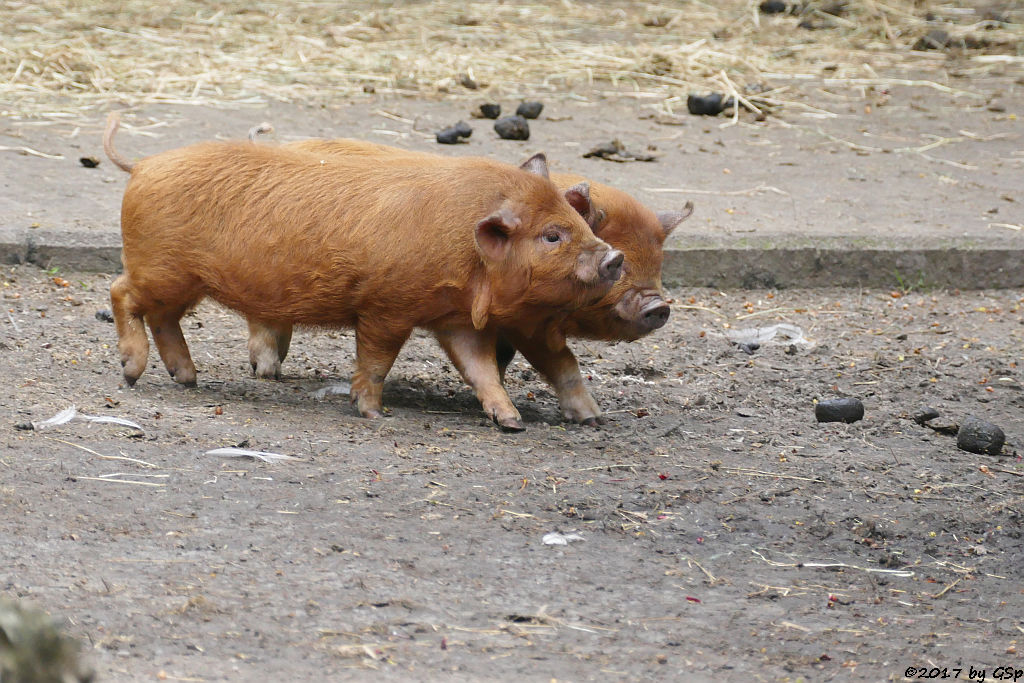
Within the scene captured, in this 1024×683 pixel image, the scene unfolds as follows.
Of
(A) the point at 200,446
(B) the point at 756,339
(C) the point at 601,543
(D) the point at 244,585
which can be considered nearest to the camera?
(D) the point at 244,585

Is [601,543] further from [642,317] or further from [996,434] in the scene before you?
[996,434]

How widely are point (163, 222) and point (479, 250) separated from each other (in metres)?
1.31

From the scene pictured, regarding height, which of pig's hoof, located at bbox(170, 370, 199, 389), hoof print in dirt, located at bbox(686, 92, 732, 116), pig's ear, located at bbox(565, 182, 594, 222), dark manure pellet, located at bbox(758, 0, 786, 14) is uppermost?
pig's ear, located at bbox(565, 182, 594, 222)

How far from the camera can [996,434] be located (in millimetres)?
4898

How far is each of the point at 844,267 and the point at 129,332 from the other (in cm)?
401

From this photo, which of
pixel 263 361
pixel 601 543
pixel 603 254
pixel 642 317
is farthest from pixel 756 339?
pixel 601 543

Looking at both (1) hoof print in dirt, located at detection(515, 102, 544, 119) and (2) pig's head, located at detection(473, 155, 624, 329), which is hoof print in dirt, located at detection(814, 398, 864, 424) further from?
(1) hoof print in dirt, located at detection(515, 102, 544, 119)

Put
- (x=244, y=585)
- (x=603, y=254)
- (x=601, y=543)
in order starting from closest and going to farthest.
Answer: (x=244, y=585) < (x=601, y=543) < (x=603, y=254)

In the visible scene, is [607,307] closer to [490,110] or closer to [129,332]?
[129,332]

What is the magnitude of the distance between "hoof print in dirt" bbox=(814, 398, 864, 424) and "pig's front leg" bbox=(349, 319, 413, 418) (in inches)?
67.1

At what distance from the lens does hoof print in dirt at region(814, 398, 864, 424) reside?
207 inches

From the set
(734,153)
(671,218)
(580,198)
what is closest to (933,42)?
(734,153)

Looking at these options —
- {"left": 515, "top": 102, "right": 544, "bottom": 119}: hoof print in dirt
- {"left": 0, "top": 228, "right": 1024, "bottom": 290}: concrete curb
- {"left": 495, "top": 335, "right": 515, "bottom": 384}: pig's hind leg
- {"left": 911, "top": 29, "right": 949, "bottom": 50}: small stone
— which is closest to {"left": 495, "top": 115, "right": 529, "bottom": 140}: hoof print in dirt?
{"left": 515, "top": 102, "right": 544, "bottom": 119}: hoof print in dirt

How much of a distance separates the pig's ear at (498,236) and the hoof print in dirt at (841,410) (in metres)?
1.49
